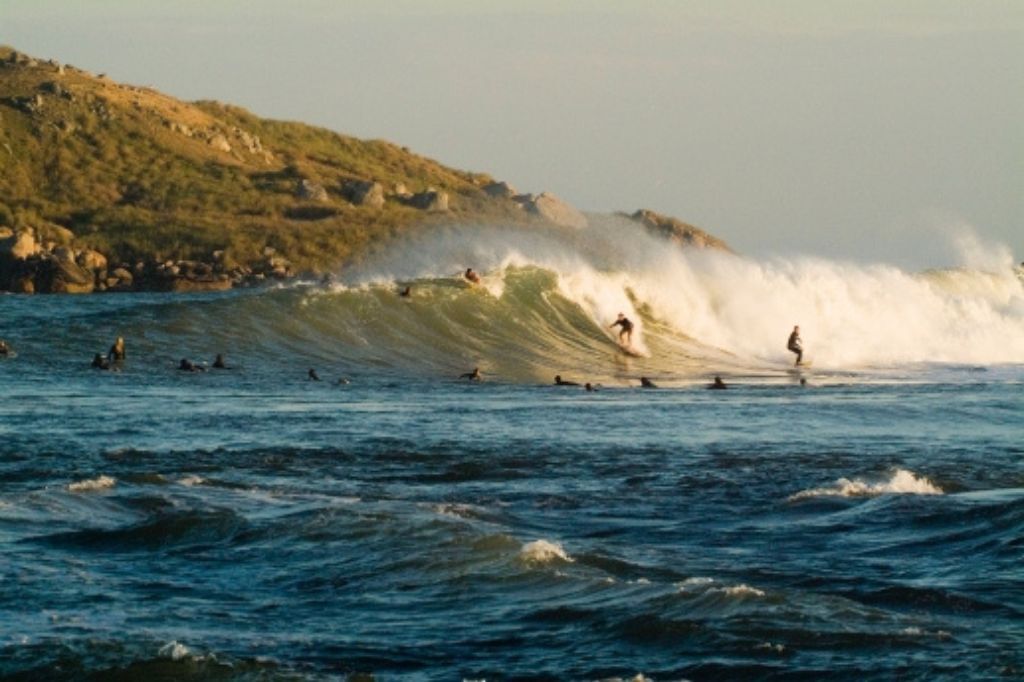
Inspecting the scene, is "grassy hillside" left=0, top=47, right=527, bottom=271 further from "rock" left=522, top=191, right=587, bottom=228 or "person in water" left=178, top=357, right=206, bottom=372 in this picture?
"person in water" left=178, top=357, right=206, bottom=372

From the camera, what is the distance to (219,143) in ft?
418

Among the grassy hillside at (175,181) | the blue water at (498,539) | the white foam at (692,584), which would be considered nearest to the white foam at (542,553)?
the blue water at (498,539)

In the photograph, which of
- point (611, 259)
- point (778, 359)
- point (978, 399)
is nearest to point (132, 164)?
point (611, 259)

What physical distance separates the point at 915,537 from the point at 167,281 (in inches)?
2944

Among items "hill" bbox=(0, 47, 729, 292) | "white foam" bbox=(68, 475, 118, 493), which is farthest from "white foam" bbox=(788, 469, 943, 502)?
"hill" bbox=(0, 47, 729, 292)

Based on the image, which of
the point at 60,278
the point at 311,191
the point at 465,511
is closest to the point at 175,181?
the point at 311,191

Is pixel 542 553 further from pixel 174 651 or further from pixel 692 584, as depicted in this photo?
pixel 174 651

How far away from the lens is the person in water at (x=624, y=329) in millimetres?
45516

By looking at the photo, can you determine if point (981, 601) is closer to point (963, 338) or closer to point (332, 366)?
point (332, 366)

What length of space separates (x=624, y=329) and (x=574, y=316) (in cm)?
205

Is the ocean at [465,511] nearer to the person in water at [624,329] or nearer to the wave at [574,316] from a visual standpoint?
the wave at [574,316]

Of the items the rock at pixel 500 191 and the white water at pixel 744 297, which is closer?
the white water at pixel 744 297

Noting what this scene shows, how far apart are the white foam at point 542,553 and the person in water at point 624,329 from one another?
101ft

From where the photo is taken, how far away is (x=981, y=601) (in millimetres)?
12711
